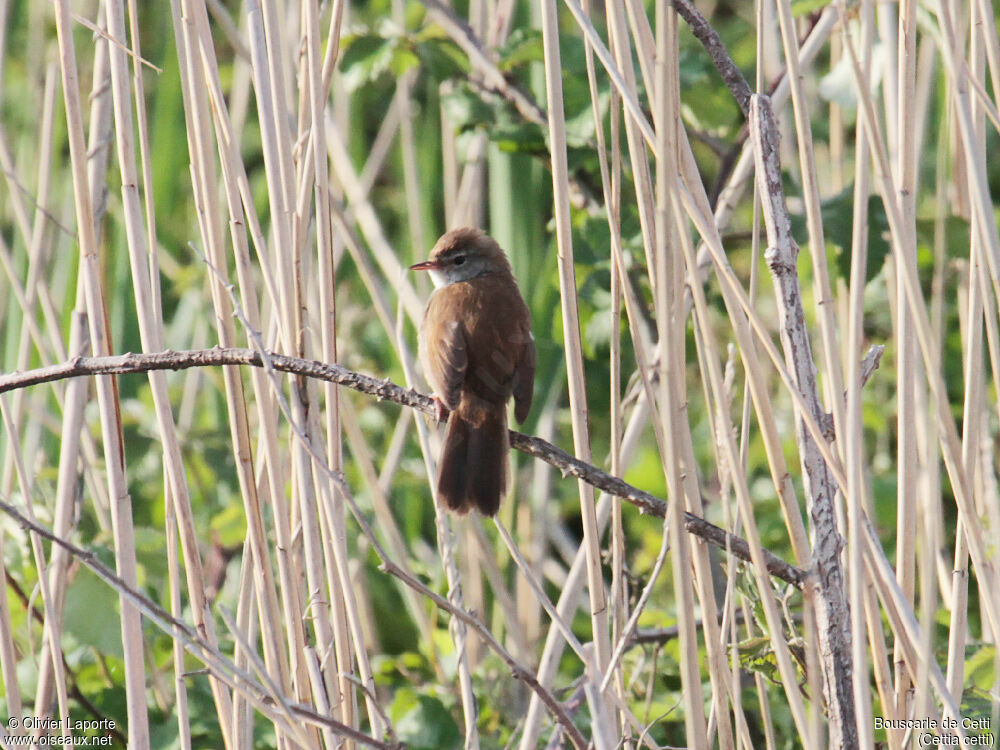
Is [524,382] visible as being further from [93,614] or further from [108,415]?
[93,614]

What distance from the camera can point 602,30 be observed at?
10.6ft

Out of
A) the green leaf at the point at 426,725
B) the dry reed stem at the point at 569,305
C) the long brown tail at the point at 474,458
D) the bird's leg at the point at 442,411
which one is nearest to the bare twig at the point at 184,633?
the dry reed stem at the point at 569,305

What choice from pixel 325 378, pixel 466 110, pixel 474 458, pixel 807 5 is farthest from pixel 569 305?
pixel 466 110

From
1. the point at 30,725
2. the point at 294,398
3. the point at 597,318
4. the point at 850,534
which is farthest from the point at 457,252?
the point at 850,534

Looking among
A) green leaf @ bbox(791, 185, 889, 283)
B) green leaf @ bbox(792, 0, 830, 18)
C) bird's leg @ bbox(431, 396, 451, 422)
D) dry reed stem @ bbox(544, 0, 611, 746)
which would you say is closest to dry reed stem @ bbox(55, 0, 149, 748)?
bird's leg @ bbox(431, 396, 451, 422)

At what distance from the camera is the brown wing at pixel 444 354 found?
8.25 feet

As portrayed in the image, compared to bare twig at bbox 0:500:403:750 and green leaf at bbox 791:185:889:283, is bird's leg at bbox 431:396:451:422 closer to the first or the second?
bare twig at bbox 0:500:403:750

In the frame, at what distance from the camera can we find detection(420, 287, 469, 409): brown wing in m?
2.51

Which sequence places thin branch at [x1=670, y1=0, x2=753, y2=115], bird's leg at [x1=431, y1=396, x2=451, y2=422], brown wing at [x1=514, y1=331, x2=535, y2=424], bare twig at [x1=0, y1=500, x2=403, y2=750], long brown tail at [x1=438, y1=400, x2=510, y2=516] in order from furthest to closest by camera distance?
brown wing at [x1=514, y1=331, x2=535, y2=424]
bird's leg at [x1=431, y1=396, x2=451, y2=422]
long brown tail at [x1=438, y1=400, x2=510, y2=516]
thin branch at [x1=670, y1=0, x2=753, y2=115]
bare twig at [x1=0, y1=500, x2=403, y2=750]

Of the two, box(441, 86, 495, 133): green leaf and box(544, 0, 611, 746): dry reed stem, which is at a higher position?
box(441, 86, 495, 133): green leaf

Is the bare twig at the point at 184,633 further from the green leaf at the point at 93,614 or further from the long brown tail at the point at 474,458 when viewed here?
the green leaf at the point at 93,614

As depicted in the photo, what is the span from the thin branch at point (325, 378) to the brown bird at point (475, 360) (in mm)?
566

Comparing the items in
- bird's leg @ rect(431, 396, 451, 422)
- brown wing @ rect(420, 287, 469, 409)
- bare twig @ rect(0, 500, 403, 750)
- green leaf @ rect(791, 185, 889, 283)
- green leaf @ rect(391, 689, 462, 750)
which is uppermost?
green leaf @ rect(791, 185, 889, 283)

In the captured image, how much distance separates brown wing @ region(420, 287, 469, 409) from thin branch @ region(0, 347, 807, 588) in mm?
766
